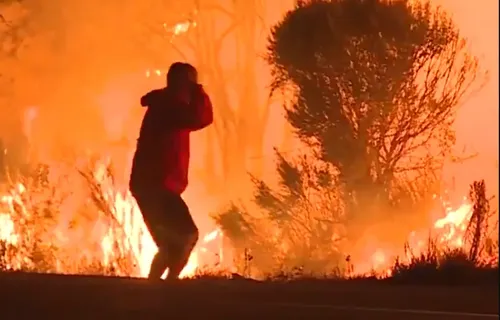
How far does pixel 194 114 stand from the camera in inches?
183

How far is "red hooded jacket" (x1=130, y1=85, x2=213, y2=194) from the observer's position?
15.0 feet

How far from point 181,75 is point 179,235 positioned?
85cm

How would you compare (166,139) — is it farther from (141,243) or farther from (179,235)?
(141,243)

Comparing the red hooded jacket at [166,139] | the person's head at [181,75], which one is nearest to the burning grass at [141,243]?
the red hooded jacket at [166,139]

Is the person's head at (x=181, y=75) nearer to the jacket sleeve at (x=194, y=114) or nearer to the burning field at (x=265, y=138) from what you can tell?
the jacket sleeve at (x=194, y=114)

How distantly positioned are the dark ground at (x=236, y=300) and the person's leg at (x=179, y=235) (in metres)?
0.21

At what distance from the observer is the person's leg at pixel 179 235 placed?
4.45 metres

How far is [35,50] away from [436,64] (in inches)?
90.8

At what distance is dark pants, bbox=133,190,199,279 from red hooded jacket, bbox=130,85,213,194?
60mm

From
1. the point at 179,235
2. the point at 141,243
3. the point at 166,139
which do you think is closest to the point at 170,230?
the point at 179,235

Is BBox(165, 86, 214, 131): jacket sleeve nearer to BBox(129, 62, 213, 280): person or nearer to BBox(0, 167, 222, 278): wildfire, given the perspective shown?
BBox(129, 62, 213, 280): person

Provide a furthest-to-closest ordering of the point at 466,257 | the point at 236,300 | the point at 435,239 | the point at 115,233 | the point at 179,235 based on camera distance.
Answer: the point at 115,233, the point at 435,239, the point at 466,257, the point at 179,235, the point at 236,300

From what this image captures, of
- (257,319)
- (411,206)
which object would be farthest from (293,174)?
(257,319)

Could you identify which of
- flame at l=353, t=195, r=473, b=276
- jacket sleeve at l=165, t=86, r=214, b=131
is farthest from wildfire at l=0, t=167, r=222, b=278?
flame at l=353, t=195, r=473, b=276
